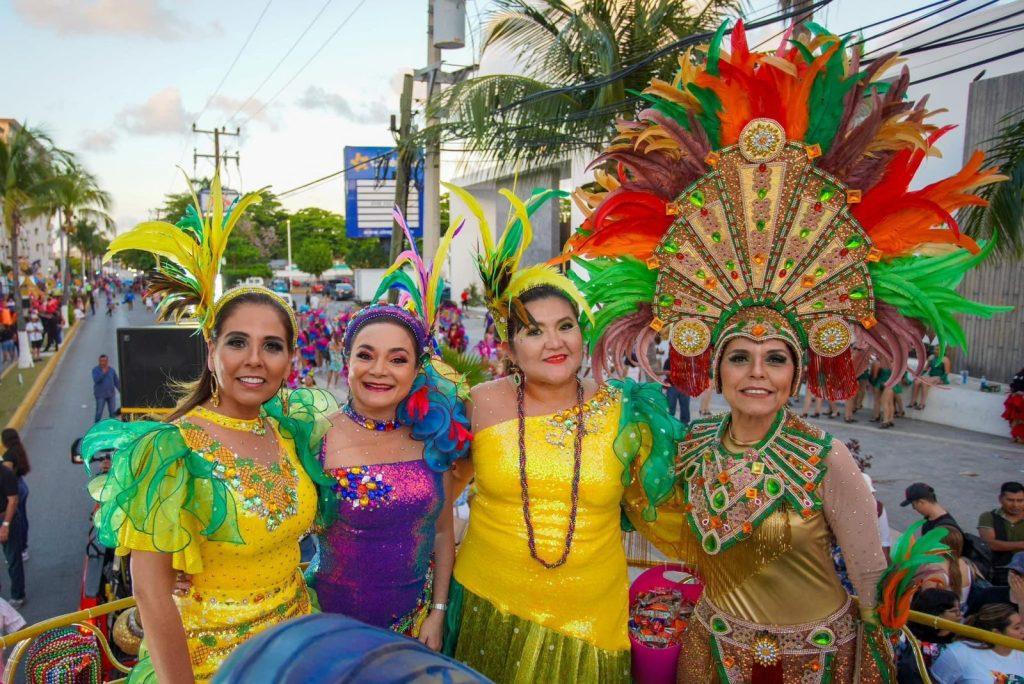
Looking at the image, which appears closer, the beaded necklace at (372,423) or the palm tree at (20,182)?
the beaded necklace at (372,423)

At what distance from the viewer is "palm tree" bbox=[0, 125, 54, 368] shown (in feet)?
71.7

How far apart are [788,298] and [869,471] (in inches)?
343

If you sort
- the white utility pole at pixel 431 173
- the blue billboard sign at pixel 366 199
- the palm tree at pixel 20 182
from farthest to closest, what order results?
1. the palm tree at pixel 20 182
2. the blue billboard sign at pixel 366 199
3. the white utility pole at pixel 431 173

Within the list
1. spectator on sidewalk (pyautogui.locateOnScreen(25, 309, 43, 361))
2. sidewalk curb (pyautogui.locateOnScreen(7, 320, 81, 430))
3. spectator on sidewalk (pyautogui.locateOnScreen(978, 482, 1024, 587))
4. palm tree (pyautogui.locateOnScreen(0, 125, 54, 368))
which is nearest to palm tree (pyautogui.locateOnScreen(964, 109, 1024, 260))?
spectator on sidewalk (pyautogui.locateOnScreen(978, 482, 1024, 587))

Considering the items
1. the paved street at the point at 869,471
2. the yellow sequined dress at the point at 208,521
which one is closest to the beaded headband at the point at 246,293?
the yellow sequined dress at the point at 208,521

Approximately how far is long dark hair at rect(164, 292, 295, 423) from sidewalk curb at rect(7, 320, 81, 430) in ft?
45.4

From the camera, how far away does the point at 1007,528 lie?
575 centimetres

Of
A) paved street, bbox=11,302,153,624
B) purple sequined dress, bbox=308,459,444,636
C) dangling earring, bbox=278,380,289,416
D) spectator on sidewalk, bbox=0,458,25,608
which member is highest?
dangling earring, bbox=278,380,289,416

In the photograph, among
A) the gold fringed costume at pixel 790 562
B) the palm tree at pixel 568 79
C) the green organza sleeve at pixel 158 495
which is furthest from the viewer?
the palm tree at pixel 568 79

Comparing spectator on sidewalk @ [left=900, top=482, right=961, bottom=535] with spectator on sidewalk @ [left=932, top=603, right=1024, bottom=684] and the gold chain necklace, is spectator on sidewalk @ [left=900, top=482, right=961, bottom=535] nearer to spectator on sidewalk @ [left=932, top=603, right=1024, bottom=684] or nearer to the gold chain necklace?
spectator on sidewalk @ [left=932, top=603, right=1024, bottom=684]

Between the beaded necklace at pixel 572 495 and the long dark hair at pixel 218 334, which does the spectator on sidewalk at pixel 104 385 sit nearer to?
the long dark hair at pixel 218 334

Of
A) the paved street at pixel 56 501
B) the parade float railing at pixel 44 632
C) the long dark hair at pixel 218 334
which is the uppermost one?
the long dark hair at pixel 218 334

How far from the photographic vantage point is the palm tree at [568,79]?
953 cm

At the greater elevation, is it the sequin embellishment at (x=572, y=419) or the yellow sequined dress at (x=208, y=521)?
the sequin embellishment at (x=572, y=419)
